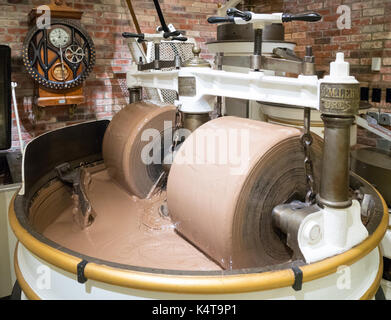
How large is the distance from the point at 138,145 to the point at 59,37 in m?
1.31

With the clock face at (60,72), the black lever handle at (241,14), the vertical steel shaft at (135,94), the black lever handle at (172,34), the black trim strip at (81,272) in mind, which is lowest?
the black trim strip at (81,272)

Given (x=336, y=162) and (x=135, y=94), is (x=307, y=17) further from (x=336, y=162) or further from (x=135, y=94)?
(x=135, y=94)

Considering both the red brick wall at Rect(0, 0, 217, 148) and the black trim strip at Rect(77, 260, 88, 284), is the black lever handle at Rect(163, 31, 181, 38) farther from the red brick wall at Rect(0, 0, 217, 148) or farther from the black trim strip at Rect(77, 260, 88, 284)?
the black trim strip at Rect(77, 260, 88, 284)

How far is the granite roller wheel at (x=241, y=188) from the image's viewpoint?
1446 millimetres

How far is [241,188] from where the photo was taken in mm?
1422

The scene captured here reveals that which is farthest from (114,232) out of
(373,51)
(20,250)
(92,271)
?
(373,51)

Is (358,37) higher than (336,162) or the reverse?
higher

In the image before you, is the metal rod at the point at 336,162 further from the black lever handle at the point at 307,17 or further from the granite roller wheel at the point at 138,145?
the granite roller wheel at the point at 138,145

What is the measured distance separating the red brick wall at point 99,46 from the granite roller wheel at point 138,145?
1254 mm

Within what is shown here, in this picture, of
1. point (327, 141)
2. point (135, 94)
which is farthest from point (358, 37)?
point (327, 141)

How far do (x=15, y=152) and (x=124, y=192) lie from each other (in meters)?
1.33

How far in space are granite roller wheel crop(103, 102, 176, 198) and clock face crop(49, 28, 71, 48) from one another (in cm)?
99

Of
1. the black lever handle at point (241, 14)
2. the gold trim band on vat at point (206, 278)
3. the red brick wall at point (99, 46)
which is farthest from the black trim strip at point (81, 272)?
the red brick wall at point (99, 46)

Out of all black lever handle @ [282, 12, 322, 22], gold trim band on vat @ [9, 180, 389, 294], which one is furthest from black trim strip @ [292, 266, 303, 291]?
black lever handle @ [282, 12, 322, 22]
